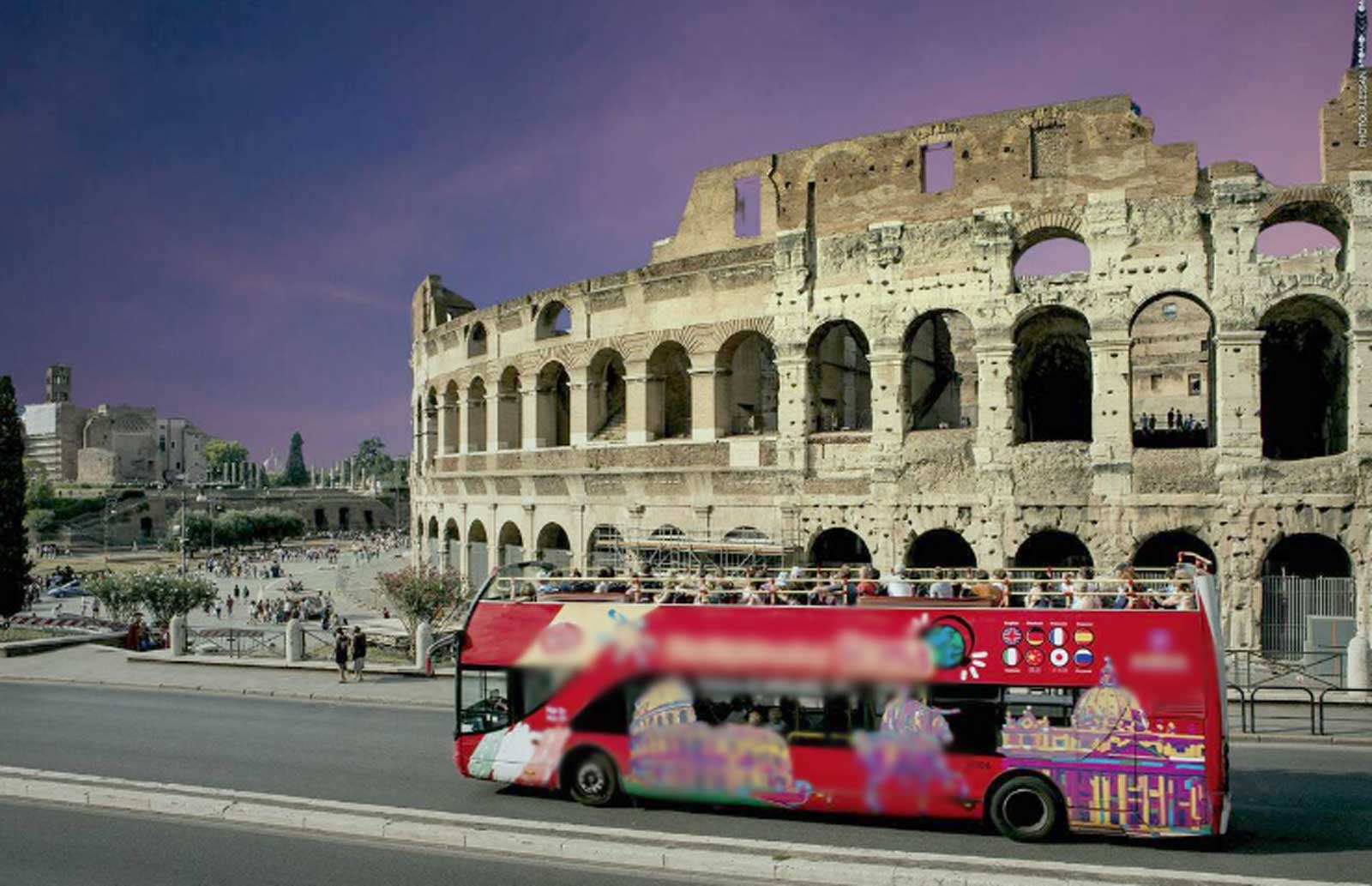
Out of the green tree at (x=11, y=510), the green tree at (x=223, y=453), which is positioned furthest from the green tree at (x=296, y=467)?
the green tree at (x=11, y=510)

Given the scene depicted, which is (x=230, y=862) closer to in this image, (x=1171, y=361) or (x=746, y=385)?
(x=746, y=385)

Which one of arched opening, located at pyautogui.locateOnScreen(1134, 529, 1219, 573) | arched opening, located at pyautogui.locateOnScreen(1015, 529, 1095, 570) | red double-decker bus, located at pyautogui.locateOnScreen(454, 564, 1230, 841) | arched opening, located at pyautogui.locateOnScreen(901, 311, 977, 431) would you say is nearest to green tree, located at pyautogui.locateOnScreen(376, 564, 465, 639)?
arched opening, located at pyautogui.locateOnScreen(901, 311, 977, 431)

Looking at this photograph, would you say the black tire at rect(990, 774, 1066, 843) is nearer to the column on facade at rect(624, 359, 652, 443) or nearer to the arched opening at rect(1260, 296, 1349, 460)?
the arched opening at rect(1260, 296, 1349, 460)

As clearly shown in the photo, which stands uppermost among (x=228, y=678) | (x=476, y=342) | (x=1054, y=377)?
(x=476, y=342)

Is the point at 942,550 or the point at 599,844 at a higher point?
the point at 942,550

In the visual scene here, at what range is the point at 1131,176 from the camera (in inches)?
835

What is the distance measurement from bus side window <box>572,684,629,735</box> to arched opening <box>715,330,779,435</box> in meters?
14.6

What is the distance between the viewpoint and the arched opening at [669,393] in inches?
1069

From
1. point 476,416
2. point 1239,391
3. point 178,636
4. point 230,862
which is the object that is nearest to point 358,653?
point 178,636

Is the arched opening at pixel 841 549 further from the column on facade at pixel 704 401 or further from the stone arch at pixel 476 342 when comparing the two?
the stone arch at pixel 476 342

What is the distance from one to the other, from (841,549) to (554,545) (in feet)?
33.3

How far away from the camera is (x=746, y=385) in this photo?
92.0 feet

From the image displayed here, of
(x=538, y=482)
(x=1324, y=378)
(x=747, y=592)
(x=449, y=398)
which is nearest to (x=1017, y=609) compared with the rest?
(x=747, y=592)

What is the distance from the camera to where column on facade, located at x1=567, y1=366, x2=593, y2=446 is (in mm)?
28656
